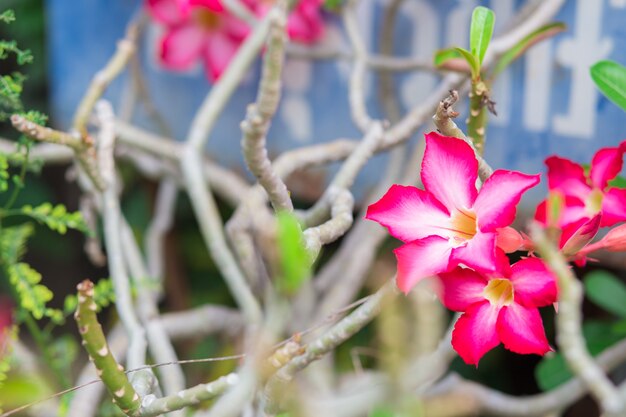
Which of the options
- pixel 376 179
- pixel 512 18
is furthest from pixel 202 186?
pixel 512 18

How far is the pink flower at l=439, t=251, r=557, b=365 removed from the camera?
465 millimetres

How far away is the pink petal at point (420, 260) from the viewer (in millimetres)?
459

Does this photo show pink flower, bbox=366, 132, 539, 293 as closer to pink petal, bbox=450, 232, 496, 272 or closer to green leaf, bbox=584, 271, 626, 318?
pink petal, bbox=450, 232, 496, 272

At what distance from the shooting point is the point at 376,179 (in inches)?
42.1

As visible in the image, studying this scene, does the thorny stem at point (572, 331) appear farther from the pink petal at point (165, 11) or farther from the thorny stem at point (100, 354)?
the pink petal at point (165, 11)

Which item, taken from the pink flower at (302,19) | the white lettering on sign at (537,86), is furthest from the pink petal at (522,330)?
the pink flower at (302,19)

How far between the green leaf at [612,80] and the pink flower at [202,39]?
66cm

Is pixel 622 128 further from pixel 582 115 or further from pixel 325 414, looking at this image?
pixel 325 414

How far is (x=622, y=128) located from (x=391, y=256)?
0.47 meters

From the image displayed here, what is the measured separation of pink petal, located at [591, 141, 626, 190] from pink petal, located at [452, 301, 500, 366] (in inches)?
5.3

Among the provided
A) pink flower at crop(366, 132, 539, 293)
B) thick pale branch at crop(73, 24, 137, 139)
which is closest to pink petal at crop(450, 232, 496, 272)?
pink flower at crop(366, 132, 539, 293)

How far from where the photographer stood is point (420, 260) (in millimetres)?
468

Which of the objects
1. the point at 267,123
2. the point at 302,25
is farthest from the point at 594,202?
the point at 302,25

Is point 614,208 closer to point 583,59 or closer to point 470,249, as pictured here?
point 470,249
